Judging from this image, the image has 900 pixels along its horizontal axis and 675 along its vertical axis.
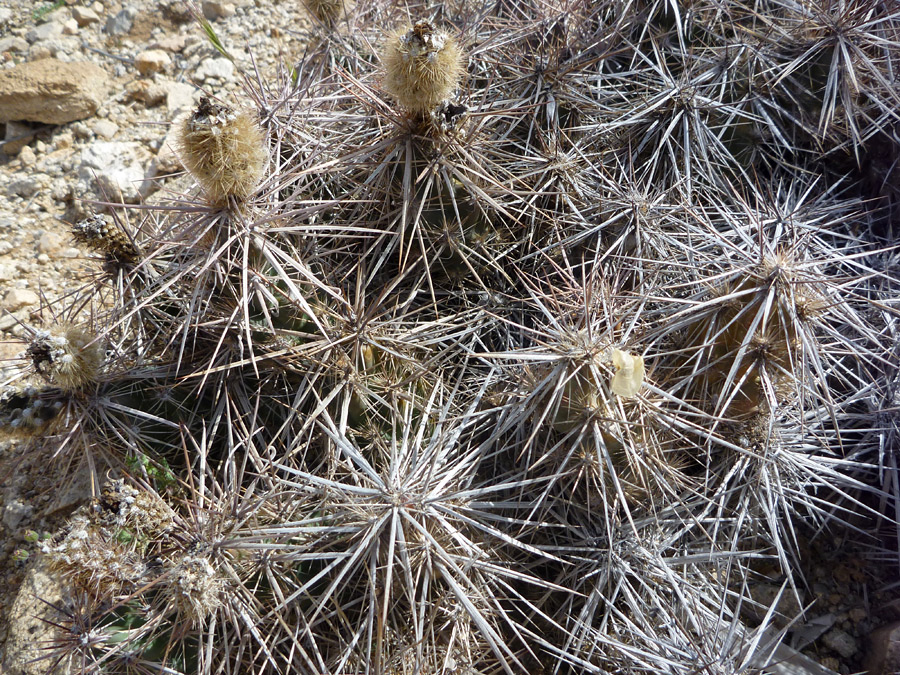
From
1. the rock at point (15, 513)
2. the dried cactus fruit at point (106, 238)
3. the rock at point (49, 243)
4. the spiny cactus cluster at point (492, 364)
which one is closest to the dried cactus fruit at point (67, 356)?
the spiny cactus cluster at point (492, 364)

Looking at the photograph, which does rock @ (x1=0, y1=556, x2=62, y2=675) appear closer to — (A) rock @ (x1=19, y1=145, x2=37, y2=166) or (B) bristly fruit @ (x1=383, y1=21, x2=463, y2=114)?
(B) bristly fruit @ (x1=383, y1=21, x2=463, y2=114)

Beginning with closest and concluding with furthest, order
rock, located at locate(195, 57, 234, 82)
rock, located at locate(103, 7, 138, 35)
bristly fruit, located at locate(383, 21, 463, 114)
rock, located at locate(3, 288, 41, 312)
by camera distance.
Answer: bristly fruit, located at locate(383, 21, 463, 114), rock, located at locate(3, 288, 41, 312), rock, located at locate(195, 57, 234, 82), rock, located at locate(103, 7, 138, 35)

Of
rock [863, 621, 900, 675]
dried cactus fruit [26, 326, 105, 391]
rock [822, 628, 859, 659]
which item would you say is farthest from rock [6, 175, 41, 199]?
rock [863, 621, 900, 675]

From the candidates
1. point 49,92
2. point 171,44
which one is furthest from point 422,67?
point 171,44

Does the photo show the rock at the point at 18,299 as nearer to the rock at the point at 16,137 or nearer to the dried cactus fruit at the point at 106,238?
the rock at the point at 16,137

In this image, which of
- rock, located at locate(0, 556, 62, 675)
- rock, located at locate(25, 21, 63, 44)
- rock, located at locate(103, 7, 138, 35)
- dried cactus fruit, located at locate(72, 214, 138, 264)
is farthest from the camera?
rock, located at locate(103, 7, 138, 35)

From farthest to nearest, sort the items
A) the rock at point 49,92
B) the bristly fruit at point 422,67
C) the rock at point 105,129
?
the rock at point 105,129 → the rock at point 49,92 → the bristly fruit at point 422,67

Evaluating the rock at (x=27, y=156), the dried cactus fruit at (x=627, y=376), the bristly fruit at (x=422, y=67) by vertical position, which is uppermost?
the bristly fruit at (x=422, y=67)
